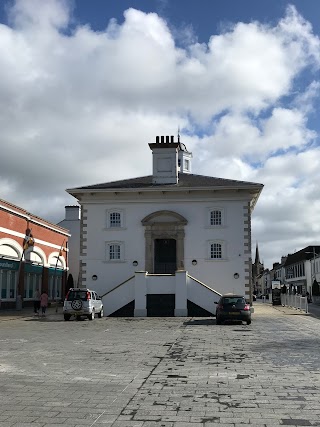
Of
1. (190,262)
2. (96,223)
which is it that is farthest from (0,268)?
(190,262)

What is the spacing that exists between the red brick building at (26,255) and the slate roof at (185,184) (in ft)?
17.6

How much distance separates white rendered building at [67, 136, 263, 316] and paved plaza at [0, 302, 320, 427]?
16873mm

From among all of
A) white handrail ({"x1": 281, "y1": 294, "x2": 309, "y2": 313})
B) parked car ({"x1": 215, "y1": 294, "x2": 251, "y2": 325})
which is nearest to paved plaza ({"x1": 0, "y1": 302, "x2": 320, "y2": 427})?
parked car ({"x1": 215, "y1": 294, "x2": 251, "y2": 325})

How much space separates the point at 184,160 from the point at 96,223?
16.8 m

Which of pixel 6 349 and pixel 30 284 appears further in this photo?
pixel 30 284

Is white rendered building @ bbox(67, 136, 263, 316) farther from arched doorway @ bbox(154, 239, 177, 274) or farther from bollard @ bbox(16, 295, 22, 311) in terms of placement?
bollard @ bbox(16, 295, 22, 311)

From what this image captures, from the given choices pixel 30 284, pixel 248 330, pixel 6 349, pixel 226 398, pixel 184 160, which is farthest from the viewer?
pixel 184 160

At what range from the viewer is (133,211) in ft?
119

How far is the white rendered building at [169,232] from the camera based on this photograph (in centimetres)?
3497

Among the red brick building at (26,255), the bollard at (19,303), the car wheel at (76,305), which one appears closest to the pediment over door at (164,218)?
the car wheel at (76,305)

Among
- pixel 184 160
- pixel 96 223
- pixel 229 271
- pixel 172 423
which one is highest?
pixel 184 160

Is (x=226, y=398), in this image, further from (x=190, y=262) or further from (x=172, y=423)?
(x=190, y=262)

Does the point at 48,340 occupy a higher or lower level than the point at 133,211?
lower

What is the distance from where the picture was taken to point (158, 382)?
392 inches
